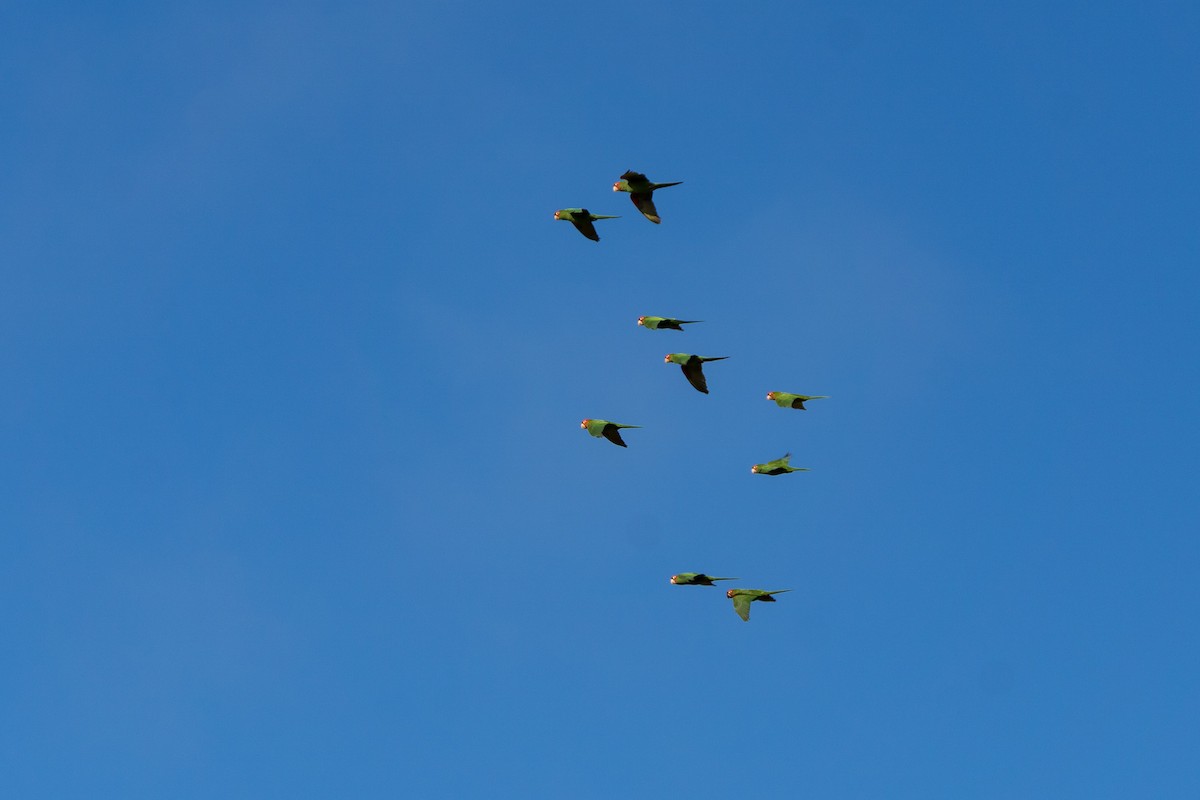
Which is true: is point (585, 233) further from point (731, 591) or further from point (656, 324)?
point (731, 591)

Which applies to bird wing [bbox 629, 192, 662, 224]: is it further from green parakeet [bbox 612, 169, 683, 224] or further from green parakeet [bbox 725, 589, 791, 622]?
green parakeet [bbox 725, 589, 791, 622]

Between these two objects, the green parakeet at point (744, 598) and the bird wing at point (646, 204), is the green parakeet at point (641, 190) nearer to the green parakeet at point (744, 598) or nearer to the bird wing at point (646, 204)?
the bird wing at point (646, 204)

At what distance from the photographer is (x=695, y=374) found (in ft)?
342

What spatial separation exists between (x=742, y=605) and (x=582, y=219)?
29.3 m

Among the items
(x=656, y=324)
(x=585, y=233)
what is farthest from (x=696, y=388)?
(x=585, y=233)

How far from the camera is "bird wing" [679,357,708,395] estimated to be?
103750mm

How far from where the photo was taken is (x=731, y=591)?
104m

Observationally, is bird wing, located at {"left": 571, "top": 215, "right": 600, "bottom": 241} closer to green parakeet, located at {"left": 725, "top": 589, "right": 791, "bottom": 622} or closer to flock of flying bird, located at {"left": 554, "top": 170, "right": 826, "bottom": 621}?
flock of flying bird, located at {"left": 554, "top": 170, "right": 826, "bottom": 621}

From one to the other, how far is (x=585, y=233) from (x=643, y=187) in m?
5.23

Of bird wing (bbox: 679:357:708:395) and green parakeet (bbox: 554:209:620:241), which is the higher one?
green parakeet (bbox: 554:209:620:241)

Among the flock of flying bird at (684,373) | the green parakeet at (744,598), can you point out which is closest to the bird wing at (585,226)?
the flock of flying bird at (684,373)

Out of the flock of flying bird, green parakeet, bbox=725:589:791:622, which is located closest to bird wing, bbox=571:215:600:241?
the flock of flying bird

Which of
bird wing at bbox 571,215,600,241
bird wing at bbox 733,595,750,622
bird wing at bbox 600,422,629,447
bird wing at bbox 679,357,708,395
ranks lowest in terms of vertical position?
bird wing at bbox 733,595,750,622

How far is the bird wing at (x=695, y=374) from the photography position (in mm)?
103750
